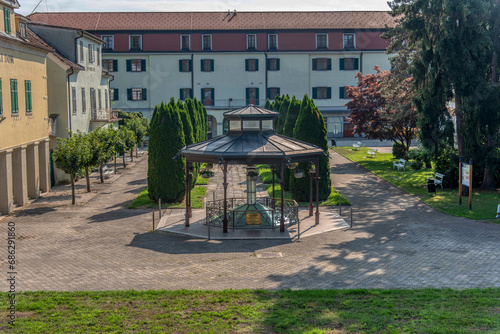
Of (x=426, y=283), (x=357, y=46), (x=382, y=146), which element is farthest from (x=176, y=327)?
(x=357, y=46)

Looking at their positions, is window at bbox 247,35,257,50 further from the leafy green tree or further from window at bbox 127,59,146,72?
the leafy green tree

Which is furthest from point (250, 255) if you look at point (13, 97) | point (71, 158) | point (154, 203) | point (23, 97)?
point (23, 97)

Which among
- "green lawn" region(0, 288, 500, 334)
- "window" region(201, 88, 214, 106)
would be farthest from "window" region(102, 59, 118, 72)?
"green lawn" region(0, 288, 500, 334)

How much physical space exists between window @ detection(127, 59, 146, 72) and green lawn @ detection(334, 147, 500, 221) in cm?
2545

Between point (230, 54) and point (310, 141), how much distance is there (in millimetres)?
34329

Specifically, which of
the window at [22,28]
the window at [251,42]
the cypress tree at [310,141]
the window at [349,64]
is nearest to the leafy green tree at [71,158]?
the window at [22,28]

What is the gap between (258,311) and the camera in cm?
1134

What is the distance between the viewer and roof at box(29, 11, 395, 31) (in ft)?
193

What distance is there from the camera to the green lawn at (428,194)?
75.9 feet

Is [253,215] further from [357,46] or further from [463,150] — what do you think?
[357,46]

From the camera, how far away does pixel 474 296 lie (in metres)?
12.2

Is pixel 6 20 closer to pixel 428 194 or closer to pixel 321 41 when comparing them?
pixel 428 194

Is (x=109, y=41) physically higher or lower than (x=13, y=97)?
higher

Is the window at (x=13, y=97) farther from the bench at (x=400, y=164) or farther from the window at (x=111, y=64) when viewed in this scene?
the window at (x=111, y=64)
